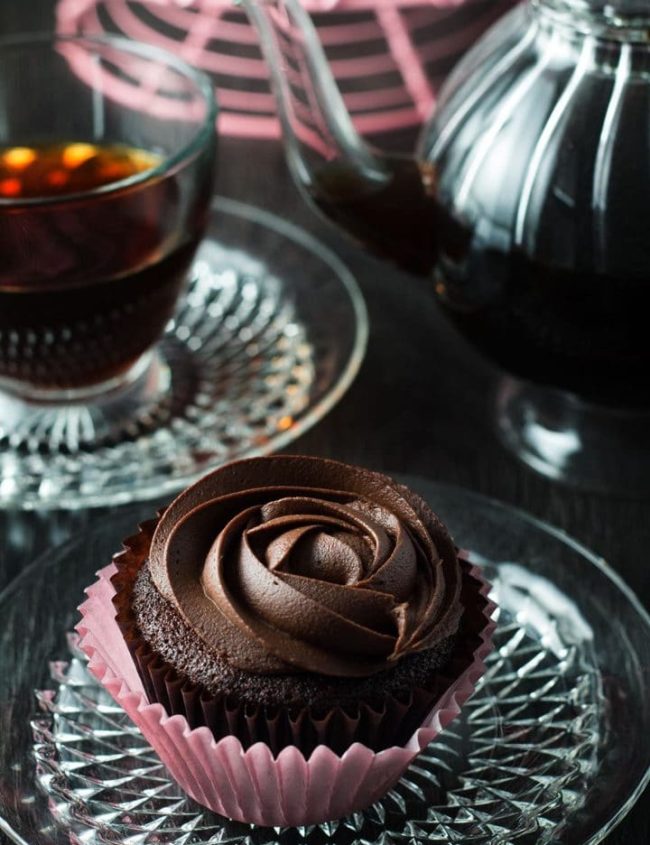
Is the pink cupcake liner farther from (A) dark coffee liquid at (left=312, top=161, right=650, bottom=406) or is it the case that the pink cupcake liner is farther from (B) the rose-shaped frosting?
(A) dark coffee liquid at (left=312, top=161, right=650, bottom=406)

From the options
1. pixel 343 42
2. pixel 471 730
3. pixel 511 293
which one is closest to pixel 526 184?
pixel 511 293

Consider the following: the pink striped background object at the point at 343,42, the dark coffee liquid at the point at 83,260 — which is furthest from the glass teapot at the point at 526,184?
the pink striped background object at the point at 343,42

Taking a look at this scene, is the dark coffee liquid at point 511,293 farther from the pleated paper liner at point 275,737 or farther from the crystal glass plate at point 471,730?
the pleated paper liner at point 275,737

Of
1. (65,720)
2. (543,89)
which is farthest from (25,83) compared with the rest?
(65,720)

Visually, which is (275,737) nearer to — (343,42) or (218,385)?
(218,385)

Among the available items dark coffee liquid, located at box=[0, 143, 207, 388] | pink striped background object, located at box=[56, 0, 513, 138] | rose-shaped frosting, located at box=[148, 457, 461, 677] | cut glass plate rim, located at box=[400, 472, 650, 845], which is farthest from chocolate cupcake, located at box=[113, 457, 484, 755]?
pink striped background object, located at box=[56, 0, 513, 138]

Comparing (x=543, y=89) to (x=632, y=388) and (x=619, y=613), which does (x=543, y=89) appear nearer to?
(x=632, y=388)
